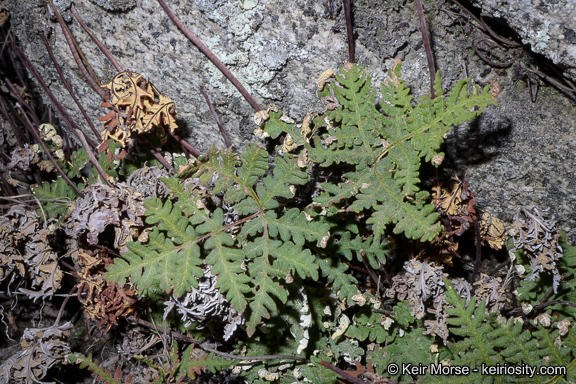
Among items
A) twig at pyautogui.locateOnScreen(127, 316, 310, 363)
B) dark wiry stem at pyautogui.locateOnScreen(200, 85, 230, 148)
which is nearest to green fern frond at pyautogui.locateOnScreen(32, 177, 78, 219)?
twig at pyautogui.locateOnScreen(127, 316, 310, 363)

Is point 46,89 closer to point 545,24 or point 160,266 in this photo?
point 160,266

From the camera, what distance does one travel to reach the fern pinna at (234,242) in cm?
192

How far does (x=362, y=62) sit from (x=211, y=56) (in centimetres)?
85

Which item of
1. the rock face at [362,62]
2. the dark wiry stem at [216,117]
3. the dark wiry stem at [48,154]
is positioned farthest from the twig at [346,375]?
the dark wiry stem at [48,154]

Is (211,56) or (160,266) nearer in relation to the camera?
(160,266)

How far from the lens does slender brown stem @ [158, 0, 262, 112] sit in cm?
227

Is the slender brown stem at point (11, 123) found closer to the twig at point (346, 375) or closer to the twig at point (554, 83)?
the twig at point (346, 375)

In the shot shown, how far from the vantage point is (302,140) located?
2178 mm

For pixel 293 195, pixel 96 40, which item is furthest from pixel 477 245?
pixel 96 40

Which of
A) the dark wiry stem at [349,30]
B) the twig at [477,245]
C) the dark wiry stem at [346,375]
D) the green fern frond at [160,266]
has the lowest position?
the dark wiry stem at [346,375]

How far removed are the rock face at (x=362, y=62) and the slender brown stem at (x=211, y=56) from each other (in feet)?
0.11

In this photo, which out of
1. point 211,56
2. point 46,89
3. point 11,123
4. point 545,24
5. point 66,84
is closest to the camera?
point 545,24

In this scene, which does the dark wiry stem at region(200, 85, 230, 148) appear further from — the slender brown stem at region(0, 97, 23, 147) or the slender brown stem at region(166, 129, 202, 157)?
the slender brown stem at region(0, 97, 23, 147)

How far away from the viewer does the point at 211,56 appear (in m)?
2.31
